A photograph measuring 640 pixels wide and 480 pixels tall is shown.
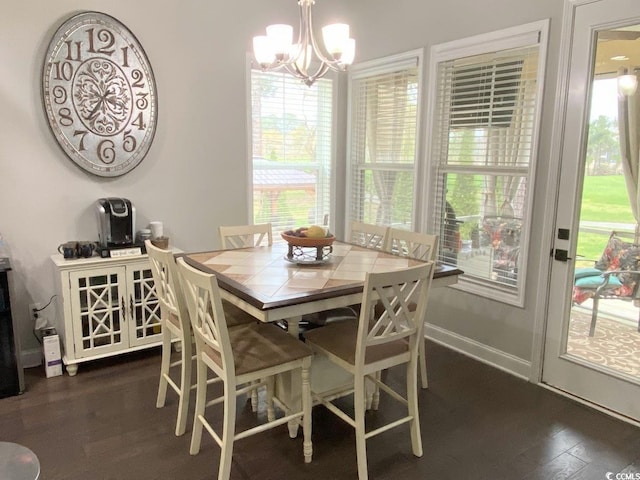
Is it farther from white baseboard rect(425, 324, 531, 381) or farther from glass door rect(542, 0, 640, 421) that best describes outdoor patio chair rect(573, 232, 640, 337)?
white baseboard rect(425, 324, 531, 381)

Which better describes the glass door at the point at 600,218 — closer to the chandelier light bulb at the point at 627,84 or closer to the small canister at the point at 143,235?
the chandelier light bulb at the point at 627,84

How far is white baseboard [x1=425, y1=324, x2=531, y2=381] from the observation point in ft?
10.3

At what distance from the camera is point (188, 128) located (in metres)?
3.63

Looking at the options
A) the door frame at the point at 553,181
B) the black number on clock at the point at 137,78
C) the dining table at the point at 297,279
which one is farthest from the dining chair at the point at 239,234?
the door frame at the point at 553,181

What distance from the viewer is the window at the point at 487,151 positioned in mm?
2977

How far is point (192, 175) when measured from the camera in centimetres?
370

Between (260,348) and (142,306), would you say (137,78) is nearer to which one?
(142,306)

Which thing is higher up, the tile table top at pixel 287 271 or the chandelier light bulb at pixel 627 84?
the chandelier light bulb at pixel 627 84

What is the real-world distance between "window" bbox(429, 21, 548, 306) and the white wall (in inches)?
3.9

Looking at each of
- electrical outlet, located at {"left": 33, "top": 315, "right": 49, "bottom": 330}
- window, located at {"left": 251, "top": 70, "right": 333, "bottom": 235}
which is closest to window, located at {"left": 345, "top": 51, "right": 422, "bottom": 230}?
window, located at {"left": 251, "top": 70, "right": 333, "bottom": 235}

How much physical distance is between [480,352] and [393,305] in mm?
1562

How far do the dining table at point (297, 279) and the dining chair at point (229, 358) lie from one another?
142 millimetres

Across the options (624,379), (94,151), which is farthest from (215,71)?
(624,379)

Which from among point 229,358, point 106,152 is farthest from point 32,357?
point 229,358
